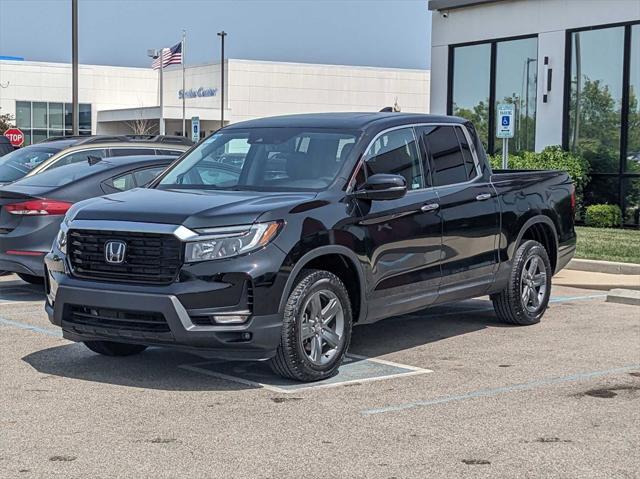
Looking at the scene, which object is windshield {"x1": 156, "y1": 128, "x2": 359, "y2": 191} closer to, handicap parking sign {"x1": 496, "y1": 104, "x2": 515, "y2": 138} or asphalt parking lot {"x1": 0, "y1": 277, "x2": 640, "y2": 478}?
asphalt parking lot {"x1": 0, "y1": 277, "x2": 640, "y2": 478}

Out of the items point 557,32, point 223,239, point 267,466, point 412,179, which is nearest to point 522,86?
point 557,32

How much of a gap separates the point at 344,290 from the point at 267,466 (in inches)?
89.5

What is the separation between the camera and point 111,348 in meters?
8.04

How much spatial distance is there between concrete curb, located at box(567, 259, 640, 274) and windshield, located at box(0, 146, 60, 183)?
7.18 meters

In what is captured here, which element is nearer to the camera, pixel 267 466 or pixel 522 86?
pixel 267 466

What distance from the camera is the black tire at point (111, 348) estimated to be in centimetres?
798

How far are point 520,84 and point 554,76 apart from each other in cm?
106

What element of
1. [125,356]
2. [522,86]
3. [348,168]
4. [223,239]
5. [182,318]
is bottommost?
[125,356]

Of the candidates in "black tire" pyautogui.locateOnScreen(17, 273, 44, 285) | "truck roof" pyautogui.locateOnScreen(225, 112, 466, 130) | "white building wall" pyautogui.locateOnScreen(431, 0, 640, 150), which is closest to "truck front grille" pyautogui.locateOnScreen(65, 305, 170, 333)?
"truck roof" pyautogui.locateOnScreen(225, 112, 466, 130)

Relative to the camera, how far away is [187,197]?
291 inches

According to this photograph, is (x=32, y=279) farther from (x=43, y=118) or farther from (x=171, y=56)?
(x=43, y=118)

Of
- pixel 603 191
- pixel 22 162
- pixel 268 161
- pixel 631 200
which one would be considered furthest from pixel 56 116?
pixel 268 161

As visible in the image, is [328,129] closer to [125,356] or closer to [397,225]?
[397,225]

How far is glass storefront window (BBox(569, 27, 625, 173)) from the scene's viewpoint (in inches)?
861
